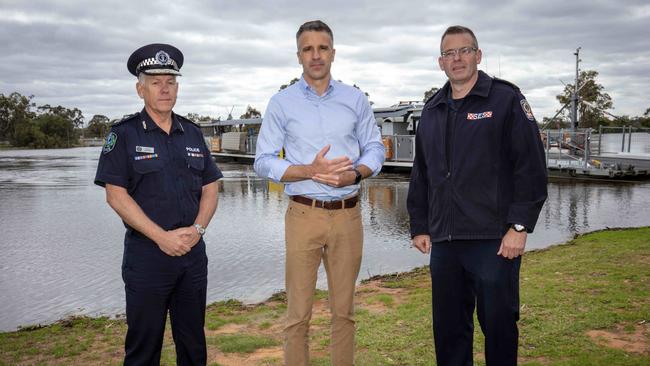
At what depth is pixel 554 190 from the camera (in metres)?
19.4

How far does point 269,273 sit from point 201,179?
18.1ft

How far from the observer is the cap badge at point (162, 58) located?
3.26 metres

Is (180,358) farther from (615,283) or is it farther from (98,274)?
(98,274)

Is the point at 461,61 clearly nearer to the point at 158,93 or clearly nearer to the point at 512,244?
the point at 512,244

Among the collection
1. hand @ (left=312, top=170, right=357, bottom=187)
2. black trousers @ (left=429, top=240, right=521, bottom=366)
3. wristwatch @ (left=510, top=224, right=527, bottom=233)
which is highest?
hand @ (left=312, top=170, right=357, bottom=187)

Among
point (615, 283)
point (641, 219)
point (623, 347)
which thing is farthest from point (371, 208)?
point (623, 347)

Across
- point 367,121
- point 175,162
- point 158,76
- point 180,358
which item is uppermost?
point 158,76

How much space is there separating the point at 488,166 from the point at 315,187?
109cm

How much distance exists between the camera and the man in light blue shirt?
3.49m

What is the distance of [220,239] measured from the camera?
11.8 meters

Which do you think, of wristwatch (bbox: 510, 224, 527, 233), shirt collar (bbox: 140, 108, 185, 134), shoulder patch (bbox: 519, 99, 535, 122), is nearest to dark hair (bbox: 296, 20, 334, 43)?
shirt collar (bbox: 140, 108, 185, 134)

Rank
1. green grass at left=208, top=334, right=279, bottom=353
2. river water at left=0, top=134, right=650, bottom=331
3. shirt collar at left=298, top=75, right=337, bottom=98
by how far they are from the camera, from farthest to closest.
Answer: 1. river water at left=0, top=134, right=650, bottom=331
2. green grass at left=208, top=334, right=279, bottom=353
3. shirt collar at left=298, top=75, right=337, bottom=98

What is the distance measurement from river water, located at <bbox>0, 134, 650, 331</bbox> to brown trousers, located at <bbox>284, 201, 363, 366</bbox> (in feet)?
12.4

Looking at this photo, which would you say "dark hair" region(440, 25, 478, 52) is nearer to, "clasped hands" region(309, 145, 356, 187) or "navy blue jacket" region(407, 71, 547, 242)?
"navy blue jacket" region(407, 71, 547, 242)
